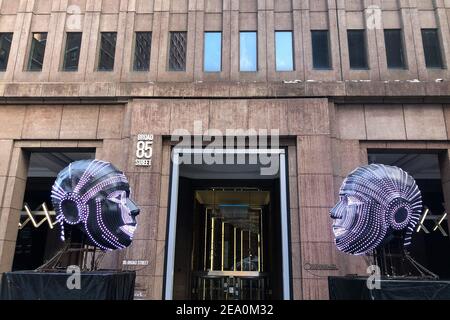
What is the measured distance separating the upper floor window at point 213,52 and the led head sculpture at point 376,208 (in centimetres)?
830

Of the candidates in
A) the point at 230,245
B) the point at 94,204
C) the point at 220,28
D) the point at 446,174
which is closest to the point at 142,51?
the point at 220,28

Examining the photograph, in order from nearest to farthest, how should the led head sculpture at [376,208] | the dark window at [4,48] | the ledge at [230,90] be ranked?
the led head sculpture at [376,208], the ledge at [230,90], the dark window at [4,48]

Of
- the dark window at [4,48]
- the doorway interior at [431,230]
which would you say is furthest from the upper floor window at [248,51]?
the dark window at [4,48]

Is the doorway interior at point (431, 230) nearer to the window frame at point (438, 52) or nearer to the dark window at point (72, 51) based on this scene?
the window frame at point (438, 52)

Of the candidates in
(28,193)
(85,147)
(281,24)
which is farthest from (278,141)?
(28,193)

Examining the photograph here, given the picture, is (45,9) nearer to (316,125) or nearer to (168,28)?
(168,28)

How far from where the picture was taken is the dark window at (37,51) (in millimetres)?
14156

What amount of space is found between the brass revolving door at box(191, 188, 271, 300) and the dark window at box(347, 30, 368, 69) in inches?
301

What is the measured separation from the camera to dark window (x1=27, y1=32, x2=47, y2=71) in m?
14.2

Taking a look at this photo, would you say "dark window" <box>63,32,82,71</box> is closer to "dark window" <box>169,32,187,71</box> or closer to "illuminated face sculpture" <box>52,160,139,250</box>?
"dark window" <box>169,32,187,71</box>

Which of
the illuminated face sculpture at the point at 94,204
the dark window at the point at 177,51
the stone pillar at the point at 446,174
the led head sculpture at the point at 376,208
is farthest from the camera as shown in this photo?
the dark window at the point at 177,51

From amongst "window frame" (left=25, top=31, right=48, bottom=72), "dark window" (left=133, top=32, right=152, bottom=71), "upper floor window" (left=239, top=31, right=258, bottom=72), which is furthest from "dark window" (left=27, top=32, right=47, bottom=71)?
"upper floor window" (left=239, top=31, right=258, bottom=72)

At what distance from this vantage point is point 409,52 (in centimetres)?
1337

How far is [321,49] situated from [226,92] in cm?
424
